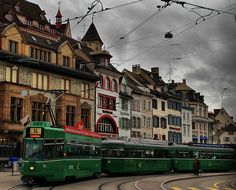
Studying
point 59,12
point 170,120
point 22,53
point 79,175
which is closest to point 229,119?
point 170,120

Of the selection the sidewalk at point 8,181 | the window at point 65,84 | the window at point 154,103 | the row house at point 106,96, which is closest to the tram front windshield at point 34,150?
the sidewalk at point 8,181

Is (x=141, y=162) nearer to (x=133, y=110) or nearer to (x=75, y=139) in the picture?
(x=75, y=139)

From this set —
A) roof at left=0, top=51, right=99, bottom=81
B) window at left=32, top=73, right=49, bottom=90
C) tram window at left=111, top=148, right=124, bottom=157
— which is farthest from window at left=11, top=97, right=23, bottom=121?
tram window at left=111, top=148, right=124, bottom=157

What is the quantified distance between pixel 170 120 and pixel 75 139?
175ft

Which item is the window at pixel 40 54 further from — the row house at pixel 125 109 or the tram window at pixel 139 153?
the tram window at pixel 139 153

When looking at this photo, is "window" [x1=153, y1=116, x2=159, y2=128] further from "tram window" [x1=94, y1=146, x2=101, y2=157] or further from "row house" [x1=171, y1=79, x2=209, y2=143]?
"tram window" [x1=94, y1=146, x2=101, y2=157]

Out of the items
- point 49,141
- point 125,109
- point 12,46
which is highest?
point 12,46

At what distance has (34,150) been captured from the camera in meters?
26.3

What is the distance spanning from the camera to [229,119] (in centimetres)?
13475

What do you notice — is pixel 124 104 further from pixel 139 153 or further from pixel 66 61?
pixel 139 153

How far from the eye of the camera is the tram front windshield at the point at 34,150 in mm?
26125

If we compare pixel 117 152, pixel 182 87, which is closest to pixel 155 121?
pixel 182 87

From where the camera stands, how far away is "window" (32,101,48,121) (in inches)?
1996

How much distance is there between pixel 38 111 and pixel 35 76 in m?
3.64
